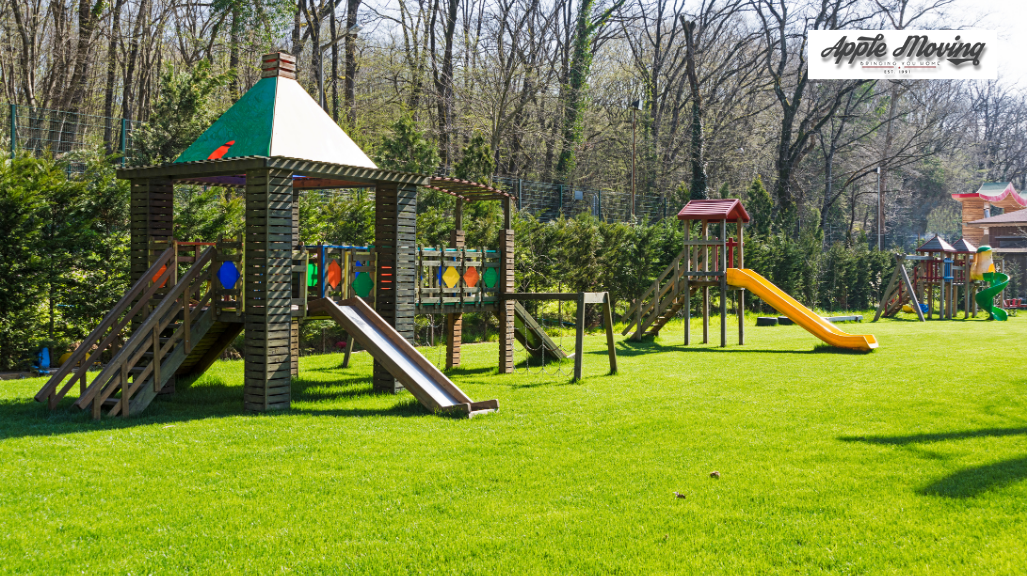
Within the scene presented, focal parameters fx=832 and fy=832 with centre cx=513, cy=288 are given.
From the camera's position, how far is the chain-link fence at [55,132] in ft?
49.2

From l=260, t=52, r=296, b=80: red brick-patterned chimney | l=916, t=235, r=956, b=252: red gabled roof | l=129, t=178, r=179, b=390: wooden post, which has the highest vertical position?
l=260, t=52, r=296, b=80: red brick-patterned chimney

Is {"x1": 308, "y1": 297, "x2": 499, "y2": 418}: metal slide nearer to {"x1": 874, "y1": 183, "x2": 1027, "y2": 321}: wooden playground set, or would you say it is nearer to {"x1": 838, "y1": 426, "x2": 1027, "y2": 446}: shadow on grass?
{"x1": 838, "y1": 426, "x2": 1027, "y2": 446}: shadow on grass

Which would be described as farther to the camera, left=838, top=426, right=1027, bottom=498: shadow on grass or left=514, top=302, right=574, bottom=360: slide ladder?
left=514, top=302, right=574, bottom=360: slide ladder

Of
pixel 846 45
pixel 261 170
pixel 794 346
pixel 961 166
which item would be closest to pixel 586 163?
pixel 846 45

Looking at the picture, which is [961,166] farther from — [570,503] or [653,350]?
[570,503]

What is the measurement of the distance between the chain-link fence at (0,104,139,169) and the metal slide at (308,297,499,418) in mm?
6680

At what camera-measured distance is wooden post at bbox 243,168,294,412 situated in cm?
966

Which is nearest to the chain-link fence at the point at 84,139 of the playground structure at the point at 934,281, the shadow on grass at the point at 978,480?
the playground structure at the point at 934,281

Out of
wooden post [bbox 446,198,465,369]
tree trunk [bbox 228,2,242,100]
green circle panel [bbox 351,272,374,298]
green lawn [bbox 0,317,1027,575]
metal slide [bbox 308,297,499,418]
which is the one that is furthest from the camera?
tree trunk [bbox 228,2,242,100]

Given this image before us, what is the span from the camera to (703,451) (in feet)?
24.8

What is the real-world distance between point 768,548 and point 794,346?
1433 cm

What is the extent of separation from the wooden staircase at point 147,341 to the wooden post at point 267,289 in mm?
732

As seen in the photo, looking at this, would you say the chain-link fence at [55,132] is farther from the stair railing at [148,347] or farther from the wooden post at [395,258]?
the wooden post at [395,258]

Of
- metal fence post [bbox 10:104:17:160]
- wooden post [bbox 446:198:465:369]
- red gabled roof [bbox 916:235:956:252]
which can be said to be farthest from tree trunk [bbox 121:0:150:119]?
red gabled roof [bbox 916:235:956:252]
